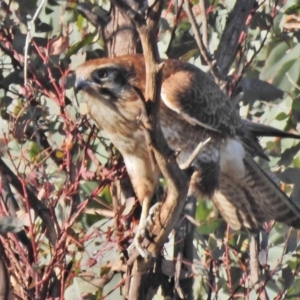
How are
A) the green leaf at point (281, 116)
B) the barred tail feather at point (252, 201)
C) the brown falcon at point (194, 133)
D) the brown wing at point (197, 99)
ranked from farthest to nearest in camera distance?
the green leaf at point (281, 116)
the barred tail feather at point (252, 201)
the brown wing at point (197, 99)
the brown falcon at point (194, 133)

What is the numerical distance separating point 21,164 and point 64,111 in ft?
1.48

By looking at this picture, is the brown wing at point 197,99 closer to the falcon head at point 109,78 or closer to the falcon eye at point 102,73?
the falcon head at point 109,78

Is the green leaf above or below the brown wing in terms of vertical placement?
below

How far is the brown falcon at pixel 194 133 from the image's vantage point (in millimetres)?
3271

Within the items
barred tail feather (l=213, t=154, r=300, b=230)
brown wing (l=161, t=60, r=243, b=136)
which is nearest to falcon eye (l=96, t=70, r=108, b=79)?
brown wing (l=161, t=60, r=243, b=136)

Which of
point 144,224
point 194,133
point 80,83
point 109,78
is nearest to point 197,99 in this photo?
point 194,133

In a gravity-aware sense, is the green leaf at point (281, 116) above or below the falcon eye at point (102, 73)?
below

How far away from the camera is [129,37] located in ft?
10.6

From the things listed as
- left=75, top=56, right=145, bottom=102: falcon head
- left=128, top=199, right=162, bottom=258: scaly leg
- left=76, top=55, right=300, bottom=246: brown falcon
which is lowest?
left=128, top=199, right=162, bottom=258: scaly leg

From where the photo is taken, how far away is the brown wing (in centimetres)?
341

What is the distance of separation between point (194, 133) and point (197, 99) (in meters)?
0.13

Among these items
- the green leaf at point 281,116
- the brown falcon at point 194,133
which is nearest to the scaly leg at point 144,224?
the brown falcon at point 194,133

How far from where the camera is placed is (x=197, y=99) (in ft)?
11.6

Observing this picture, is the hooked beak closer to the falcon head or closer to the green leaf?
the falcon head
